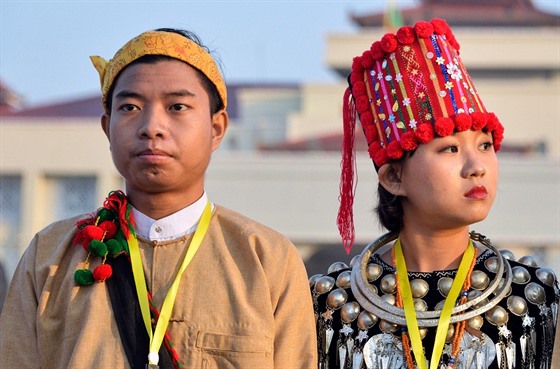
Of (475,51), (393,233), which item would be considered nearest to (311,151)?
(475,51)

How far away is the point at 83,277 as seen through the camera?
3135 mm

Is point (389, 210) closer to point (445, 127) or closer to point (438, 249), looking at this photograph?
point (438, 249)

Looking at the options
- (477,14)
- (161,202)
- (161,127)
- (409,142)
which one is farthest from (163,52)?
(477,14)

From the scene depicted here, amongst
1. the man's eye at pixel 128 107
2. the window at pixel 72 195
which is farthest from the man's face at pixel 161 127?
the window at pixel 72 195

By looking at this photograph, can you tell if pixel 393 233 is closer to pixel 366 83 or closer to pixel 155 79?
pixel 366 83

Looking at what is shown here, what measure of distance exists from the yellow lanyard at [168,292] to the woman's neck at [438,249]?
655mm

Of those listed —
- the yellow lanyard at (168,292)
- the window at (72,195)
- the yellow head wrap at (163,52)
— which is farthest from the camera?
the window at (72,195)

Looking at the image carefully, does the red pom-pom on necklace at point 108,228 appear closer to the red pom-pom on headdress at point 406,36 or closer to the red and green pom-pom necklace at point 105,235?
the red and green pom-pom necklace at point 105,235

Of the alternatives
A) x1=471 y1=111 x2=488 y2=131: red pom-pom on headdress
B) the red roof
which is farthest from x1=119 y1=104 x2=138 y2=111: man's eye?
the red roof

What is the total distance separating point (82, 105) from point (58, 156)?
6119 mm

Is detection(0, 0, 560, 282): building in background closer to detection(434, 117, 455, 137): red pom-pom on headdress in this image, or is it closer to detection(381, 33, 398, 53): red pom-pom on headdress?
detection(381, 33, 398, 53): red pom-pom on headdress

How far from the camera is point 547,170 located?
76.7 ft

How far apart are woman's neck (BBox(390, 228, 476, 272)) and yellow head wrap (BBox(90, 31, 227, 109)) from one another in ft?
2.53

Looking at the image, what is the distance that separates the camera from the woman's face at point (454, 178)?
131 inches
